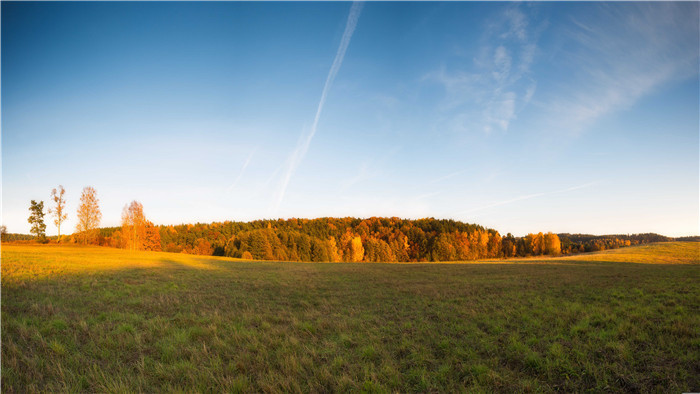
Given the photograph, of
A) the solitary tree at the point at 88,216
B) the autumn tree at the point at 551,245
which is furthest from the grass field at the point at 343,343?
the autumn tree at the point at 551,245

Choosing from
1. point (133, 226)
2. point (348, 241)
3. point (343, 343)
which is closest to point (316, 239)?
point (348, 241)

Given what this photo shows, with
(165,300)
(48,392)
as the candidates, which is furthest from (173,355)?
(165,300)

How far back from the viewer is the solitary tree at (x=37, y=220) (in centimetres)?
5294

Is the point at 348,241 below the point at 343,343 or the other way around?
below

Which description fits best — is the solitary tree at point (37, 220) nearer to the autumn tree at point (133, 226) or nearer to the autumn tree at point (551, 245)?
the autumn tree at point (133, 226)

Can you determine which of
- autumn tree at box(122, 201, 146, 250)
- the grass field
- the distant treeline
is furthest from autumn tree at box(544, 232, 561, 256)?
autumn tree at box(122, 201, 146, 250)

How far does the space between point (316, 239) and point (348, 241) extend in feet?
48.3

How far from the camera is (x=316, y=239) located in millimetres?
92062

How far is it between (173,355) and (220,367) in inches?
63.4

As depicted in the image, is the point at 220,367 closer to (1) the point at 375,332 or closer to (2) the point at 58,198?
(1) the point at 375,332

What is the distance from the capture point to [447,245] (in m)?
99.2

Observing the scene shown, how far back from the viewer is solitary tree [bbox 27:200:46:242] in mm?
52938

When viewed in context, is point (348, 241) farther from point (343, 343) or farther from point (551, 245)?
point (343, 343)

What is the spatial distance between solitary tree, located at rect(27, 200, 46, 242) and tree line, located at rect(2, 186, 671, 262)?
125 mm
